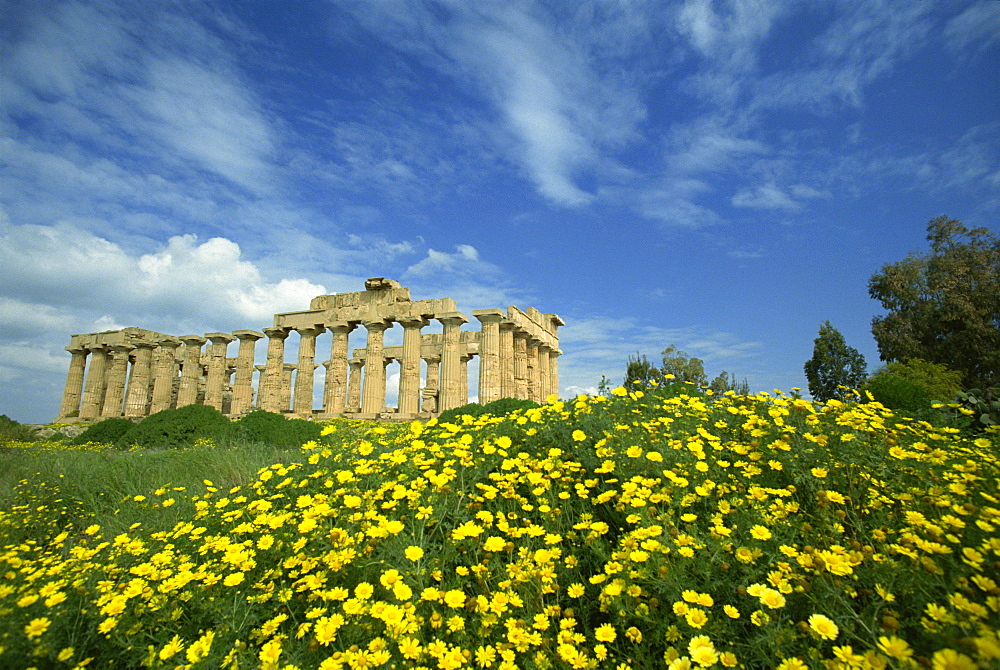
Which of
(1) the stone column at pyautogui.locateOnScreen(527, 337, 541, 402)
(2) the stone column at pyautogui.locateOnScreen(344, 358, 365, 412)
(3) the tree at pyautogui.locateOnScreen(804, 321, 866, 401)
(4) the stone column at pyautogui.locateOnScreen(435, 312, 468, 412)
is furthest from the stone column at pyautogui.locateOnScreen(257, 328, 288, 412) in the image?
(3) the tree at pyautogui.locateOnScreen(804, 321, 866, 401)

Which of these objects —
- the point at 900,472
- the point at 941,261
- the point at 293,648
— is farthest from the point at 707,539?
the point at 941,261

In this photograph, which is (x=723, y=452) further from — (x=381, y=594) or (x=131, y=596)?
(x=131, y=596)

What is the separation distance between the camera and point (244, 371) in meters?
28.7

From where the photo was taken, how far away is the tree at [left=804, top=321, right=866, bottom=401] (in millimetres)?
38906

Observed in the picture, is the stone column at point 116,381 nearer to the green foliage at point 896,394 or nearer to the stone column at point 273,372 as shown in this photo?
the stone column at point 273,372

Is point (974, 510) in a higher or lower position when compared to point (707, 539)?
higher

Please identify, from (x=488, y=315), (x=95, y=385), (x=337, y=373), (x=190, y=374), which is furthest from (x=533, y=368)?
(x=95, y=385)

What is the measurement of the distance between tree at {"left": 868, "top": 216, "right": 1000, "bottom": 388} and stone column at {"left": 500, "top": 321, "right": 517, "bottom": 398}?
25.7 meters

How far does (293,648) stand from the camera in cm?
294

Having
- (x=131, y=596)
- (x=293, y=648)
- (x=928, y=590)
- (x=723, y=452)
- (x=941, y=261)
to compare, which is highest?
(x=941, y=261)

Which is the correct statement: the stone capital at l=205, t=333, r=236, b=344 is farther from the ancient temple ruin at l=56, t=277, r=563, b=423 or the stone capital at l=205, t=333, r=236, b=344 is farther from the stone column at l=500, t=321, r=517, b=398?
the stone column at l=500, t=321, r=517, b=398

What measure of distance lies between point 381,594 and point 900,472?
3.74 metres

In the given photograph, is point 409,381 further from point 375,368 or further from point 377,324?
point 377,324

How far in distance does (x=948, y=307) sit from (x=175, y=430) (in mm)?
41172
